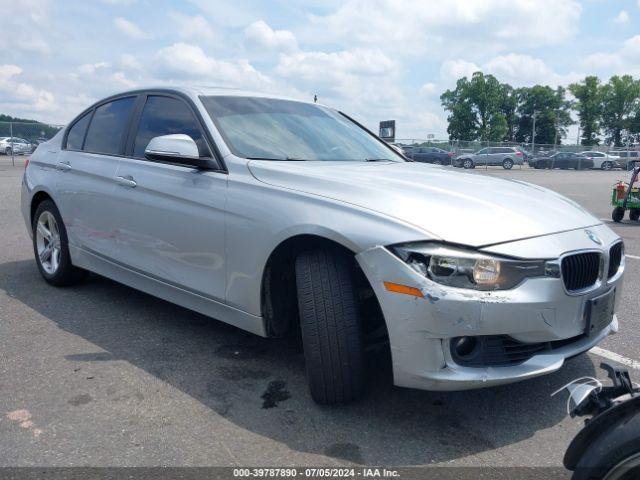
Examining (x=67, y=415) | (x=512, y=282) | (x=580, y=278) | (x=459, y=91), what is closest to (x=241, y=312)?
(x=67, y=415)

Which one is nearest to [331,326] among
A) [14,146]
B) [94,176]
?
[94,176]

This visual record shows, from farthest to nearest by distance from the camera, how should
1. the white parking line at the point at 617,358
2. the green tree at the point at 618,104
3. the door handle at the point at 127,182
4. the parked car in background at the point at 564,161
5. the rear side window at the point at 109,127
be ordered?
the green tree at the point at 618,104
the parked car in background at the point at 564,161
the rear side window at the point at 109,127
the door handle at the point at 127,182
the white parking line at the point at 617,358

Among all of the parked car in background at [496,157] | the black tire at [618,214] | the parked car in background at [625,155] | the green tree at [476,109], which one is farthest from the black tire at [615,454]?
the green tree at [476,109]

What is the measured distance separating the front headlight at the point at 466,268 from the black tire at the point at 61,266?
3.37 m

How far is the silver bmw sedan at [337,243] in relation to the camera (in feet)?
8.38

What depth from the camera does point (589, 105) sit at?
3140 inches

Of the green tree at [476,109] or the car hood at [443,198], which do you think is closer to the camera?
the car hood at [443,198]

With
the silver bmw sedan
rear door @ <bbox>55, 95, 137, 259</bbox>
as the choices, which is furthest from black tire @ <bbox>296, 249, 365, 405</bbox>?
rear door @ <bbox>55, 95, 137, 259</bbox>

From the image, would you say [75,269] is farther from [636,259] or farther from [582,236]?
[636,259]

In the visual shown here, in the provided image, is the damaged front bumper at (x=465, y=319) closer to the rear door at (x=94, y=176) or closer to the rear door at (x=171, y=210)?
the rear door at (x=171, y=210)

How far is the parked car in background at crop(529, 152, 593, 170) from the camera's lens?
4641 cm

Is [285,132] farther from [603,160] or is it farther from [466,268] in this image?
[603,160]

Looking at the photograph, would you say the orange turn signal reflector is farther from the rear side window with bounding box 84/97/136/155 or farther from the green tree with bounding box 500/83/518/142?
the green tree with bounding box 500/83/518/142

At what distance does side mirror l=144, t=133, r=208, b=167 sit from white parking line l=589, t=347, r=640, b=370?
2.69 metres
